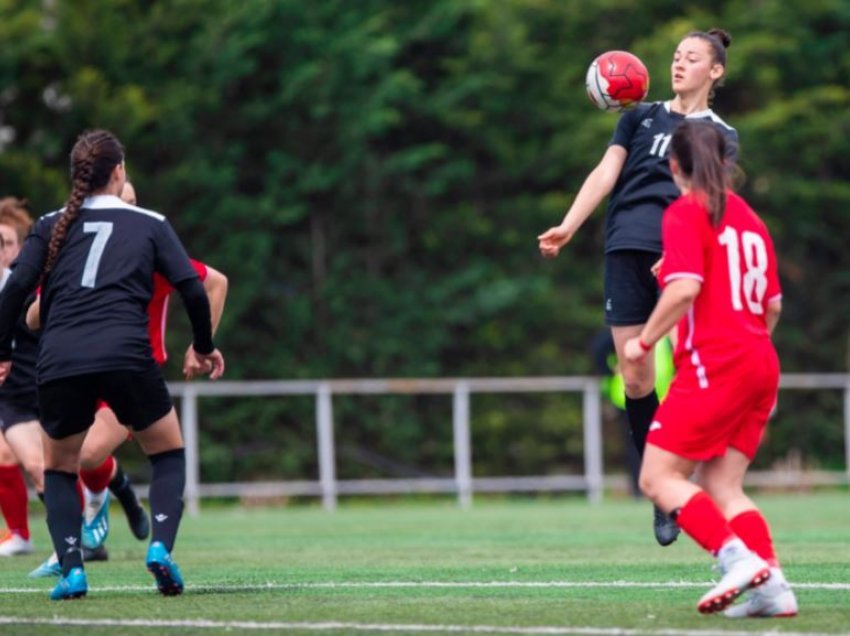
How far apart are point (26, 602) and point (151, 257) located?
142cm

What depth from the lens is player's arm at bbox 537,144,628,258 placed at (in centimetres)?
805

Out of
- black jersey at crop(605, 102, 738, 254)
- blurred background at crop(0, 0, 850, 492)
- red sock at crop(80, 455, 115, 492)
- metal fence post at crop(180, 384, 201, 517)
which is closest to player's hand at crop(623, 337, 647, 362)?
black jersey at crop(605, 102, 738, 254)

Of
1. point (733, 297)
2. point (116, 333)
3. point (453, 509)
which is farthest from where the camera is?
point (453, 509)

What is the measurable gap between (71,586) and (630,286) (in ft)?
9.05

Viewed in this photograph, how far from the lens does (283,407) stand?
22.5 metres

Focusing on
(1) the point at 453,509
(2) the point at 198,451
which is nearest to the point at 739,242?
(1) the point at 453,509

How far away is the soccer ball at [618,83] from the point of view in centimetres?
870

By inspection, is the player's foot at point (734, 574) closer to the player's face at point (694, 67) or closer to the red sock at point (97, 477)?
the player's face at point (694, 67)

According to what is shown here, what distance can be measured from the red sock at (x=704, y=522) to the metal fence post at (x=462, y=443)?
1449cm

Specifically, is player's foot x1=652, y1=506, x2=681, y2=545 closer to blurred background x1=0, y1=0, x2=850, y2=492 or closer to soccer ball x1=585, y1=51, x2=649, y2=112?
soccer ball x1=585, y1=51, x2=649, y2=112

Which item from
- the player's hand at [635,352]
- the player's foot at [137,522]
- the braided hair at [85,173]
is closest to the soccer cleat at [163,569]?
the braided hair at [85,173]

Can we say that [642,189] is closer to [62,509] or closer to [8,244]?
[62,509]

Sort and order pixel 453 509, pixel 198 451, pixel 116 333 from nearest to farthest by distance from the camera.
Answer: pixel 116 333 → pixel 453 509 → pixel 198 451

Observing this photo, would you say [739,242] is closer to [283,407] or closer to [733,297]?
[733,297]
